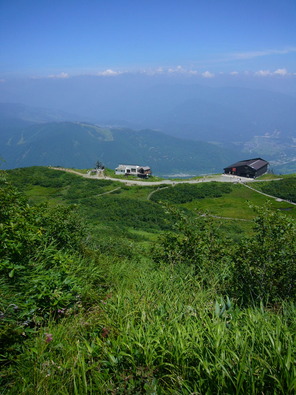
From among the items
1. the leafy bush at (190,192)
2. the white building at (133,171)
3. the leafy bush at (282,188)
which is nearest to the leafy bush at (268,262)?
the leafy bush at (190,192)

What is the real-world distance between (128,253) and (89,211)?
1144 inches

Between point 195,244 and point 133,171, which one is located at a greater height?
point 195,244

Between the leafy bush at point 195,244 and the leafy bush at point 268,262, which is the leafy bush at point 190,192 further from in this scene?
the leafy bush at point 268,262

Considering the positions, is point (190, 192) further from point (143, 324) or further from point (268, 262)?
point (143, 324)

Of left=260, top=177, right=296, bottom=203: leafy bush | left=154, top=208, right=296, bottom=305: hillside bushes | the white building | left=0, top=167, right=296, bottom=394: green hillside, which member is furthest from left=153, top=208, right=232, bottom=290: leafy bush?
the white building

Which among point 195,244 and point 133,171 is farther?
point 133,171

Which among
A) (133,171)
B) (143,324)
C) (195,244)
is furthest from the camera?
(133,171)

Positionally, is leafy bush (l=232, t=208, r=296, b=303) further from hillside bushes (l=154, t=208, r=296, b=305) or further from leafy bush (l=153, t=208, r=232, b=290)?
leafy bush (l=153, t=208, r=232, b=290)

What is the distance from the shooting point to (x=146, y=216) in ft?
154

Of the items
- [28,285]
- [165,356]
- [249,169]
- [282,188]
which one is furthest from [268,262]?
[249,169]

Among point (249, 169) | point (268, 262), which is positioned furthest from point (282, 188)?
point (268, 262)

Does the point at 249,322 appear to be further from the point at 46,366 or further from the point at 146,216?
the point at 146,216

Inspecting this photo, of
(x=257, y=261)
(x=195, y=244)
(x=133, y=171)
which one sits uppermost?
(x=257, y=261)

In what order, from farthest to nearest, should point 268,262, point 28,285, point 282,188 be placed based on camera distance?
point 282,188 → point 268,262 → point 28,285
